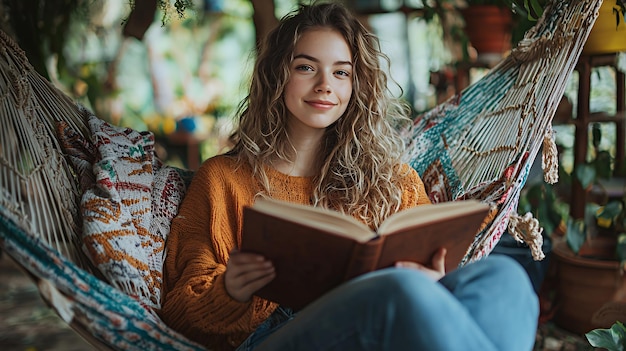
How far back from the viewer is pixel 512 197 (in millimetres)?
1370

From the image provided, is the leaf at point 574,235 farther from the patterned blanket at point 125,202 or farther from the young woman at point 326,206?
the patterned blanket at point 125,202

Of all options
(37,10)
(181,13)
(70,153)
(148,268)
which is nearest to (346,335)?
(148,268)

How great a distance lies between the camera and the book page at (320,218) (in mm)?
935

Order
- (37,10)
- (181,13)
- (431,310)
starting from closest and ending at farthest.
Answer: (431,310), (181,13), (37,10)

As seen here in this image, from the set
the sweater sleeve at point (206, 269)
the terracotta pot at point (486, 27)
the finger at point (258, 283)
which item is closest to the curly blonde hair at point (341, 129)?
the sweater sleeve at point (206, 269)

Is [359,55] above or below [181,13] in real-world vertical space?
below

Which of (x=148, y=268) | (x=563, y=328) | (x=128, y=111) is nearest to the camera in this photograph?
(x=148, y=268)

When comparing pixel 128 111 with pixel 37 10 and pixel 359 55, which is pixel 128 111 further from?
pixel 359 55

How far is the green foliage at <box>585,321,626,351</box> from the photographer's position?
1460 mm

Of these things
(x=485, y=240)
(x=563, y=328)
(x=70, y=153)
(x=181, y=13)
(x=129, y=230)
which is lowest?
(x=563, y=328)

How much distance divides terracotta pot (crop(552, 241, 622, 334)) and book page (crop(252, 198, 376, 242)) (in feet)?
4.66

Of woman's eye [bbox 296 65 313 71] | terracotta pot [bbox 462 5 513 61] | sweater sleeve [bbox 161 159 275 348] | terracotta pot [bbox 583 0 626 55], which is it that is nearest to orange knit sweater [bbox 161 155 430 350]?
sweater sleeve [bbox 161 159 275 348]

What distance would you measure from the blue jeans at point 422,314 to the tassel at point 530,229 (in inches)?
14.8

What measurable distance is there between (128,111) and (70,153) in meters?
3.65
